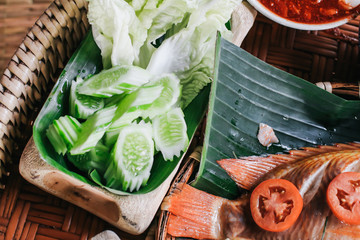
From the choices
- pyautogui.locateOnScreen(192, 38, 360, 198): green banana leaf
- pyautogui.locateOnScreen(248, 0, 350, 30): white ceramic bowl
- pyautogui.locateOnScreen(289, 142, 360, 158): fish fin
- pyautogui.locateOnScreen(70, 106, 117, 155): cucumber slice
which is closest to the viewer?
pyautogui.locateOnScreen(70, 106, 117, 155): cucumber slice

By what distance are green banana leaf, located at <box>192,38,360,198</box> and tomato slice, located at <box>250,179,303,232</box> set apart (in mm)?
178

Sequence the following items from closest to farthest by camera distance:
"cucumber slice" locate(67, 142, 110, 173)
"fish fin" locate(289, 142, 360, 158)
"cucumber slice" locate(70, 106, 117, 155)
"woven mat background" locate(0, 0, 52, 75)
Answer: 1. "cucumber slice" locate(70, 106, 117, 155)
2. "cucumber slice" locate(67, 142, 110, 173)
3. "fish fin" locate(289, 142, 360, 158)
4. "woven mat background" locate(0, 0, 52, 75)

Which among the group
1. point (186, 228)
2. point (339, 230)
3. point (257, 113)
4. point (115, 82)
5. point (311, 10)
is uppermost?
point (311, 10)

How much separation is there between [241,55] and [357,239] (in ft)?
3.33

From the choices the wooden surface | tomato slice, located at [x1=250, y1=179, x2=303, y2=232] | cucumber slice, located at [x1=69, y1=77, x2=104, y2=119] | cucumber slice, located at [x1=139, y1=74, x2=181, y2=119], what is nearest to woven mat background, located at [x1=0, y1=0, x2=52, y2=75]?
cucumber slice, located at [x1=69, y1=77, x2=104, y2=119]

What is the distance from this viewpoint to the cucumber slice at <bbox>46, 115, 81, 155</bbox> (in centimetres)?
179

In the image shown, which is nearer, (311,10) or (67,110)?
(67,110)

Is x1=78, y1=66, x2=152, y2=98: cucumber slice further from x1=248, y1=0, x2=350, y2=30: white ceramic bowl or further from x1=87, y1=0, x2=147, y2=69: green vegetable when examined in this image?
x1=248, y1=0, x2=350, y2=30: white ceramic bowl

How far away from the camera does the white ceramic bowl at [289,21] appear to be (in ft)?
7.66

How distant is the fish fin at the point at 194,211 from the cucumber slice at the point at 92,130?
17.4 inches

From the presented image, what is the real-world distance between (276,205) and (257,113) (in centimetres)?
47

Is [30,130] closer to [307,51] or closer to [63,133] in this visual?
[63,133]

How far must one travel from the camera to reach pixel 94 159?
1886 millimetres

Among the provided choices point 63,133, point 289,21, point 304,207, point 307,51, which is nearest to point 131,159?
point 63,133
